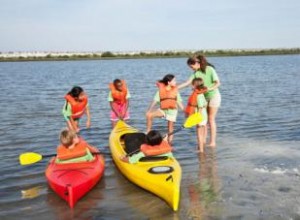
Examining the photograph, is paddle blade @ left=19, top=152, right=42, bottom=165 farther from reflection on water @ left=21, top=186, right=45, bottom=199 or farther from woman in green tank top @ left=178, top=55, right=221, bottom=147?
woman in green tank top @ left=178, top=55, right=221, bottom=147

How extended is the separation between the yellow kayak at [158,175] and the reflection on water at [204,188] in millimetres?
356

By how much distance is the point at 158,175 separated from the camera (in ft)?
22.5

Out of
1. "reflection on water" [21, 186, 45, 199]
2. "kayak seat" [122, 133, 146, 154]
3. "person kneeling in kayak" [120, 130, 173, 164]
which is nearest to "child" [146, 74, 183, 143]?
"kayak seat" [122, 133, 146, 154]

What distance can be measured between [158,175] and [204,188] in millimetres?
960

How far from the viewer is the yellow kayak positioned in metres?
6.38

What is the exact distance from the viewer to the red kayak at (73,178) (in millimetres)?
6727

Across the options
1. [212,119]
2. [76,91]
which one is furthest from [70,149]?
[212,119]

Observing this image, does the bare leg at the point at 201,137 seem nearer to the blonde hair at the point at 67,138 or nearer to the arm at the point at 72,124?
the arm at the point at 72,124

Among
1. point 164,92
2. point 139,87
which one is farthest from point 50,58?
point 164,92

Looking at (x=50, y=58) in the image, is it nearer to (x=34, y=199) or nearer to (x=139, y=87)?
(x=139, y=87)

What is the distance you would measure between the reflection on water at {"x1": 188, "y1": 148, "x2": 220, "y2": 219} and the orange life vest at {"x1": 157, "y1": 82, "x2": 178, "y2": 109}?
1.24 meters

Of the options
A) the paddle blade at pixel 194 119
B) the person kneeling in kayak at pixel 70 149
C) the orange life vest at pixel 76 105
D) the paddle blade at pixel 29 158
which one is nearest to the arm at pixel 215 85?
the paddle blade at pixel 194 119

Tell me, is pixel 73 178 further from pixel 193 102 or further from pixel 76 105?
pixel 193 102

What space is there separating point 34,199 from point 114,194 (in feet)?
4.07
